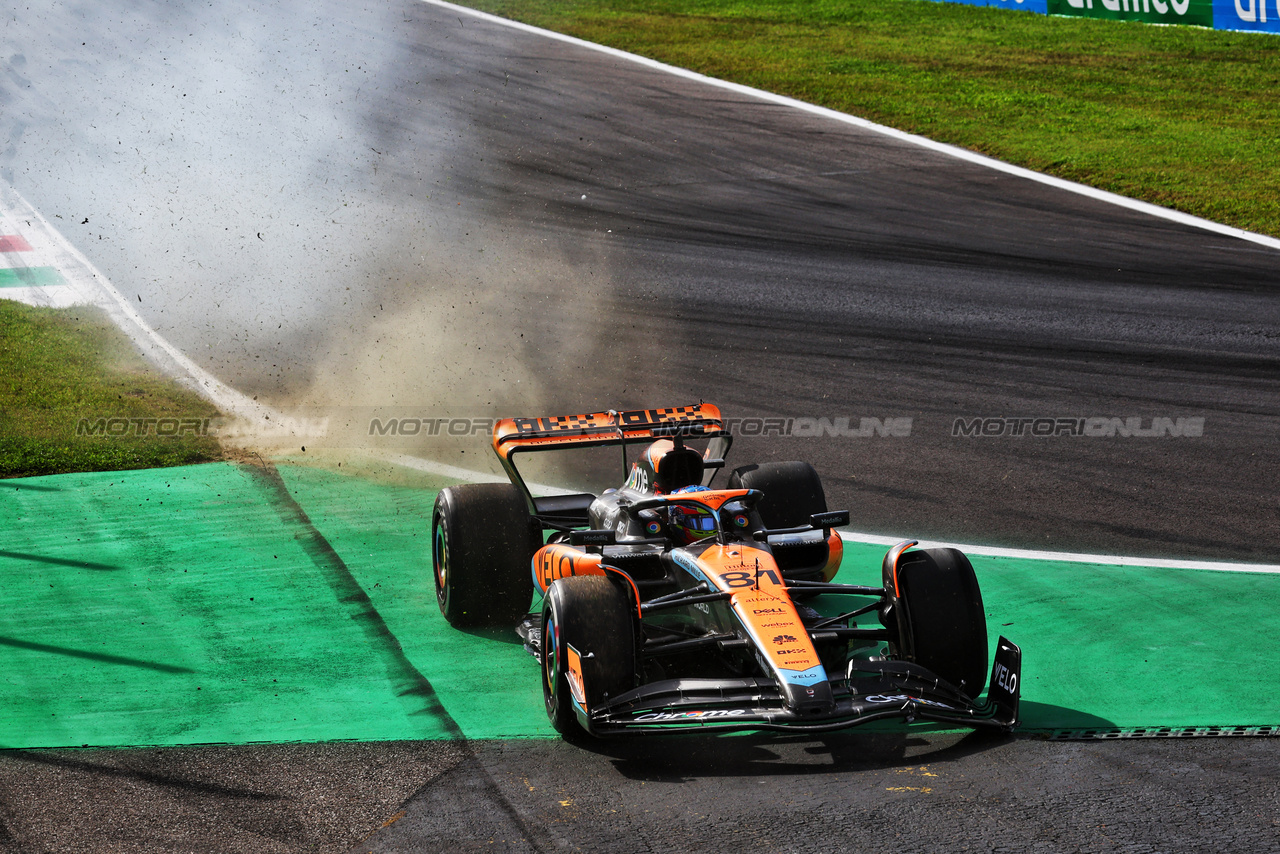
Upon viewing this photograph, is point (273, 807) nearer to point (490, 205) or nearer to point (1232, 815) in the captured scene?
point (1232, 815)

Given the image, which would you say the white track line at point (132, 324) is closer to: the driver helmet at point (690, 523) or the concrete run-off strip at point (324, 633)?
the concrete run-off strip at point (324, 633)

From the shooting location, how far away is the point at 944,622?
5914mm

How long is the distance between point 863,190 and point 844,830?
Result: 1358cm

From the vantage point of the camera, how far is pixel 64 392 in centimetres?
1187

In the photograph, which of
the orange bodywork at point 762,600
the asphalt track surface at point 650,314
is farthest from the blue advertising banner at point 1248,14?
the orange bodywork at point 762,600

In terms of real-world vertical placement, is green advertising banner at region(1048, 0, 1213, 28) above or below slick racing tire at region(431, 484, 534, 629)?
above

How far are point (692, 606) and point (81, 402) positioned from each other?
740 cm

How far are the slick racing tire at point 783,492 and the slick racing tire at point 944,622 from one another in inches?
67.0

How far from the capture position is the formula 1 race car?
18.0 feet

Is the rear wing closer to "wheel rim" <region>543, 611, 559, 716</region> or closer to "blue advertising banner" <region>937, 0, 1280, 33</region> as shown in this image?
"wheel rim" <region>543, 611, 559, 716</region>

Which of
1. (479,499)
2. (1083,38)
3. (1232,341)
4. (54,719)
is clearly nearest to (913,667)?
(479,499)

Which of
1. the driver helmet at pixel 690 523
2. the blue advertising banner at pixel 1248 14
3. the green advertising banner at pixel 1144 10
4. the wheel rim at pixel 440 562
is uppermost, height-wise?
the green advertising banner at pixel 1144 10

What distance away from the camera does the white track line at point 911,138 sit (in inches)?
638

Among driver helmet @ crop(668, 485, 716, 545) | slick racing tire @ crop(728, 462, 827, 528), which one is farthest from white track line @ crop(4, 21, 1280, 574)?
driver helmet @ crop(668, 485, 716, 545)
